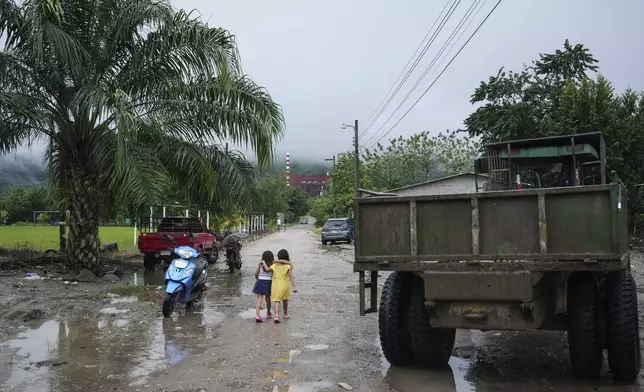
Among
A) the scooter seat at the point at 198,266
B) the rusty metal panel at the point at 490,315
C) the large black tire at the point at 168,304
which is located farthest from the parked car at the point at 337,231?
the rusty metal panel at the point at 490,315

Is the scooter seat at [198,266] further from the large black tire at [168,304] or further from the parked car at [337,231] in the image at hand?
the parked car at [337,231]

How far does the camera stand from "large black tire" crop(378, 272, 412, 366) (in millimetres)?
6109

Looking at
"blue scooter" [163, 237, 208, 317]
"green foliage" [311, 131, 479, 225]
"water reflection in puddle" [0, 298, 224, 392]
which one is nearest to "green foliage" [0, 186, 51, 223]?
"green foliage" [311, 131, 479, 225]

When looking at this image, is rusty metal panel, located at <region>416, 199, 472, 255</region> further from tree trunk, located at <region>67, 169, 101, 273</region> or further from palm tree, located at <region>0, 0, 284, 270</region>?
tree trunk, located at <region>67, 169, 101, 273</region>

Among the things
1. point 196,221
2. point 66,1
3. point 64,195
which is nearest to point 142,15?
point 66,1

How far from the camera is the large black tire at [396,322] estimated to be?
6109 mm

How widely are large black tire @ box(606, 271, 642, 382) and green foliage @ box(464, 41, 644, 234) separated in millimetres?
17929

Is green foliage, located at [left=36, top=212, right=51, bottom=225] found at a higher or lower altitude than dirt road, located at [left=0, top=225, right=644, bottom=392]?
higher

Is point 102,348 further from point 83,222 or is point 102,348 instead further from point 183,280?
point 83,222

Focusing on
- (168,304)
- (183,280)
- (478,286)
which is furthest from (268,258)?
(478,286)

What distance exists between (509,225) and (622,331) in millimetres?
1419

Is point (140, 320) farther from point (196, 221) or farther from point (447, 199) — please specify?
point (196, 221)

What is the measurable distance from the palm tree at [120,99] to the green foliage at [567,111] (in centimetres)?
1465

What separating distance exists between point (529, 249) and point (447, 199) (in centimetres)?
85
